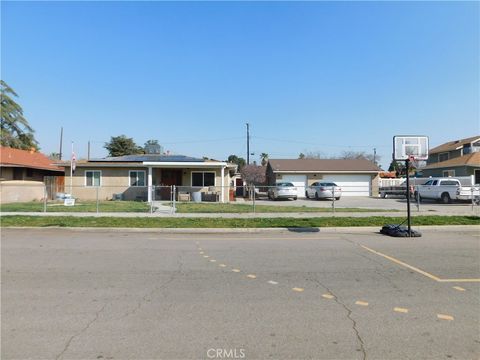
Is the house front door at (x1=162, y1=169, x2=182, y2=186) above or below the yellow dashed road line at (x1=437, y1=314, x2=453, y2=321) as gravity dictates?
above

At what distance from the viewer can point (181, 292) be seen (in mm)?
5672

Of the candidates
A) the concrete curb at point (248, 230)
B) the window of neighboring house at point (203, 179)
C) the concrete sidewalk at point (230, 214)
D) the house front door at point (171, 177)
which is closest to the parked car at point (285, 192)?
the window of neighboring house at point (203, 179)

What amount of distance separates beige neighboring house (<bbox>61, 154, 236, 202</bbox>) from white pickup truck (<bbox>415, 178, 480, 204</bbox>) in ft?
46.0

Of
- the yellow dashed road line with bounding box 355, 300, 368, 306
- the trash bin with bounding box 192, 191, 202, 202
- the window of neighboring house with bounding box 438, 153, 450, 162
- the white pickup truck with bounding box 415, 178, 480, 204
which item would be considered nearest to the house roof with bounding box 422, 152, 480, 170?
the window of neighboring house with bounding box 438, 153, 450, 162

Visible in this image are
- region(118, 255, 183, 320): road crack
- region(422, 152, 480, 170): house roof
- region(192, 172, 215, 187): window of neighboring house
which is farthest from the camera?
region(422, 152, 480, 170): house roof

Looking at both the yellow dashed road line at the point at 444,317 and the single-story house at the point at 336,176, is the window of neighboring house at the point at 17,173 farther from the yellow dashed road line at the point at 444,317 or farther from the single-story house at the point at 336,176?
the yellow dashed road line at the point at 444,317


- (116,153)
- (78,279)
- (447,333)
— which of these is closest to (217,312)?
(447,333)

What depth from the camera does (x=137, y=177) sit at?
28500 millimetres

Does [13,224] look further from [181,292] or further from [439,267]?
[439,267]
